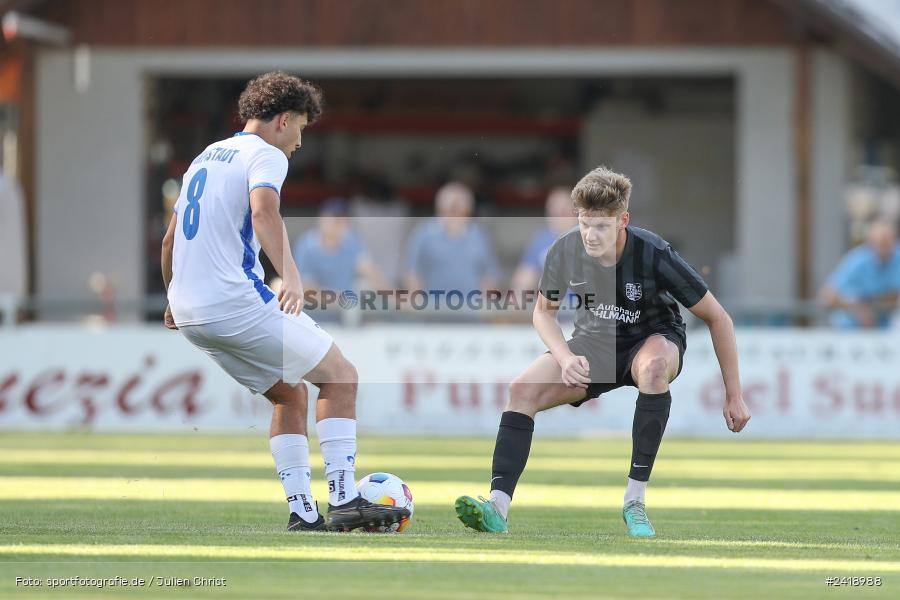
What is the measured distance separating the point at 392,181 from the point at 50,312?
7.11 meters

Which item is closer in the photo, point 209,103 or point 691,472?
point 691,472

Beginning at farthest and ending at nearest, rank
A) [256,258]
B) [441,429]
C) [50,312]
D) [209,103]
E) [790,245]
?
[209,103], [790,245], [50,312], [441,429], [256,258]

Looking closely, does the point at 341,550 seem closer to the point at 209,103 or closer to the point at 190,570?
the point at 190,570

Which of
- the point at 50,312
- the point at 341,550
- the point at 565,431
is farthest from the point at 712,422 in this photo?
the point at 341,550

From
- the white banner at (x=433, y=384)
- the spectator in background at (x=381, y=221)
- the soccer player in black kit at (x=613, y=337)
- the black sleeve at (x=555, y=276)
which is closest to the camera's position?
the soccer player in black kit at (x=613, y=337)

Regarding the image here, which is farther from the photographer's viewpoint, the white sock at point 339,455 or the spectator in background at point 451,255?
the spectator in background at point 451,255

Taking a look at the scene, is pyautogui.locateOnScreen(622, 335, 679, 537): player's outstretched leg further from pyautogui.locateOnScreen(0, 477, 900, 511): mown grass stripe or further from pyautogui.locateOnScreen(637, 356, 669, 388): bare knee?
pyautogui.locateOnScreen(0, 477, 900, 511): mown grass stripe

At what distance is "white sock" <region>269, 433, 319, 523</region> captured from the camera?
7672mm

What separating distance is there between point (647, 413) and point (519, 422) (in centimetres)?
57

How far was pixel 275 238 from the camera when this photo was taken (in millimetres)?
7188

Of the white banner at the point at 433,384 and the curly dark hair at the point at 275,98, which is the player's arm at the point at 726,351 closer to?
the curly dark hair at the point at 275,98

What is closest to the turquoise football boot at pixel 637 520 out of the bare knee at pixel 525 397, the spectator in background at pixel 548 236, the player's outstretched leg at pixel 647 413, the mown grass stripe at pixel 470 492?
the player's outstretched leg at pixel 647 413

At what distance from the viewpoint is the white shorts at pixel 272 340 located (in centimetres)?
749

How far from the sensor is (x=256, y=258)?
7652 mm
